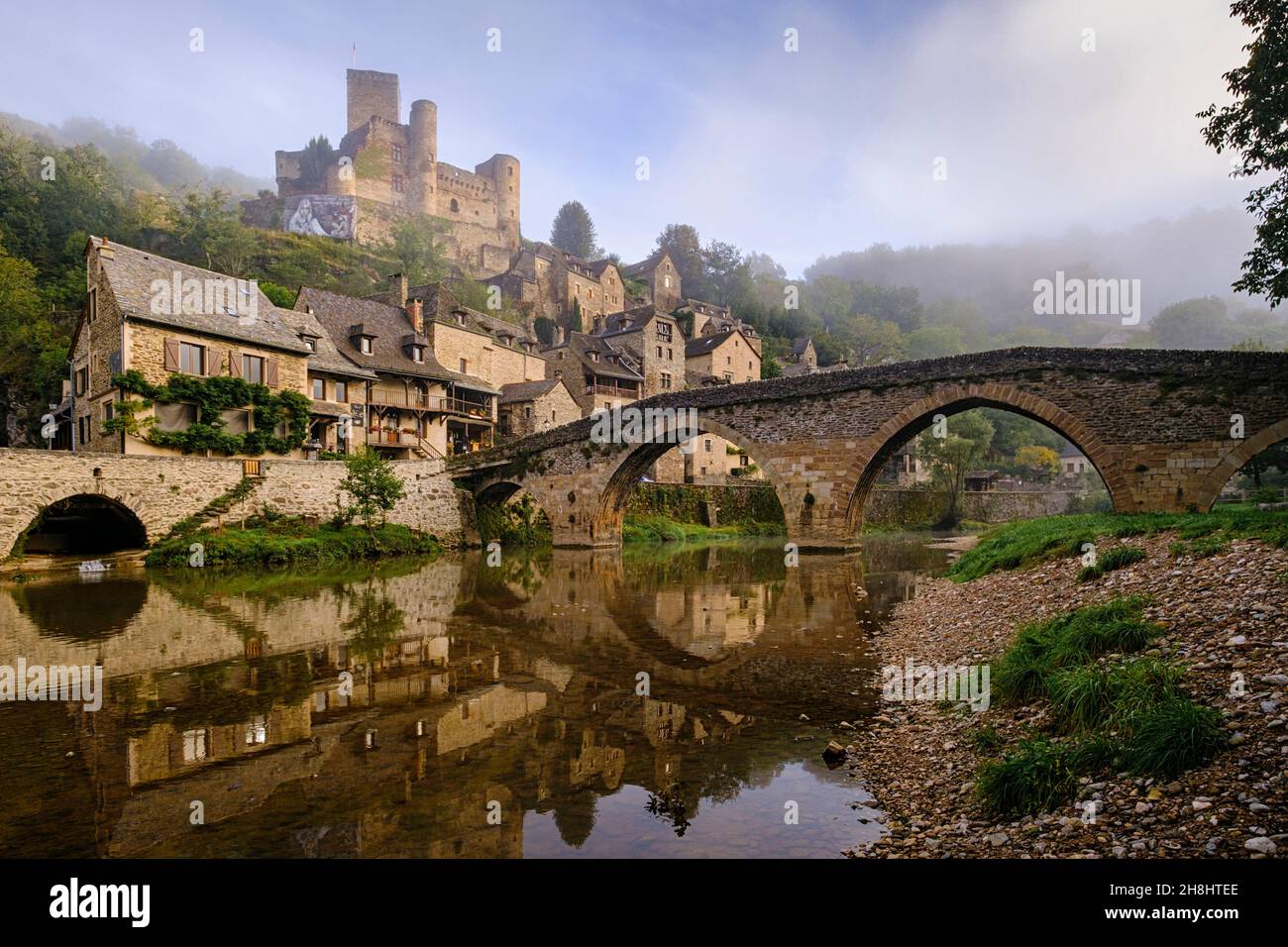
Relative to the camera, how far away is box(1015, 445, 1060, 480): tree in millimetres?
69000

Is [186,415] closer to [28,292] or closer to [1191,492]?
[28,292]

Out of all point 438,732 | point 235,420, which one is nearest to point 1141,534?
point 438,732

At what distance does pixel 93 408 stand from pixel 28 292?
1494 cm

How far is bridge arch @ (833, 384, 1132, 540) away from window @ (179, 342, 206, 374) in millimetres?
24179

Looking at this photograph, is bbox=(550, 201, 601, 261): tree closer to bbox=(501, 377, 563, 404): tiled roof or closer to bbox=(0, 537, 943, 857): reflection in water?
bbox=(501, 377, 563, 404): tiled roof

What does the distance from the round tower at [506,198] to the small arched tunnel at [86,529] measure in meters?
77.7

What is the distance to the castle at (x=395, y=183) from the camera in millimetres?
83125

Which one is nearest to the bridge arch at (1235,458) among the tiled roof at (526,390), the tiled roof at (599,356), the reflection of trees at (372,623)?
the reflection of trees at (372,623)

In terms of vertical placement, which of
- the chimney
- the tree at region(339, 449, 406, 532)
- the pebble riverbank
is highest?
the chimney

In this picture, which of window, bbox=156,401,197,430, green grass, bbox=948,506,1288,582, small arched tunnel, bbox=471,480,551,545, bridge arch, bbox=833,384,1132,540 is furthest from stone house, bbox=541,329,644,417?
green grass, bbox=948,506,1288,582

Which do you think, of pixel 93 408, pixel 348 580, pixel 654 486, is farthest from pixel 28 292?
pixel 654 486

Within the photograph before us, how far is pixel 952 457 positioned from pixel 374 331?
38.3 meters

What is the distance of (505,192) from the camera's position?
3765 inches
